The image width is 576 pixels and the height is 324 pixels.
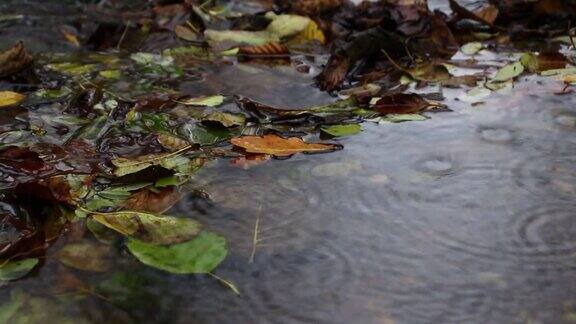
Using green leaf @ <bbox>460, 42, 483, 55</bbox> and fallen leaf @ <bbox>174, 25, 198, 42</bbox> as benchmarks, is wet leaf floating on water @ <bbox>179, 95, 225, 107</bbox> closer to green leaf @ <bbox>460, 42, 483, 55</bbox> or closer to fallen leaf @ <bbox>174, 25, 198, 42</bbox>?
fallen leaf @ <bbox>174, 25, 198, 42</bbox>

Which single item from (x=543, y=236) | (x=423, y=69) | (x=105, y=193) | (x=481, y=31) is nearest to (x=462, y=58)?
(x=423, y=69)

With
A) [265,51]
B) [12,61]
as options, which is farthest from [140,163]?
[265,51]

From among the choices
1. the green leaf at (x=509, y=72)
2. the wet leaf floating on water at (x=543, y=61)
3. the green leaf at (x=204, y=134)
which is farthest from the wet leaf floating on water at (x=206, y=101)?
the wet leaf floating on water at (x=543, y=61)

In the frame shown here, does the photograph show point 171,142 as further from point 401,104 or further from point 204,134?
point 401,104

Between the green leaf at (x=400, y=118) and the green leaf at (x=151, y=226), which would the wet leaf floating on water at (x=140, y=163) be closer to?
the green leaf at (x=151, y=226)

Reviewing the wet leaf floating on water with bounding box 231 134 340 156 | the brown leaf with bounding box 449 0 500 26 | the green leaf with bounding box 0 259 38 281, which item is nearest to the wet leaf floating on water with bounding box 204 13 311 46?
the brown leaf with bounding box 449 0 500 26

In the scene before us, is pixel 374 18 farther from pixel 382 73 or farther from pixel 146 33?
pixel 146 33
